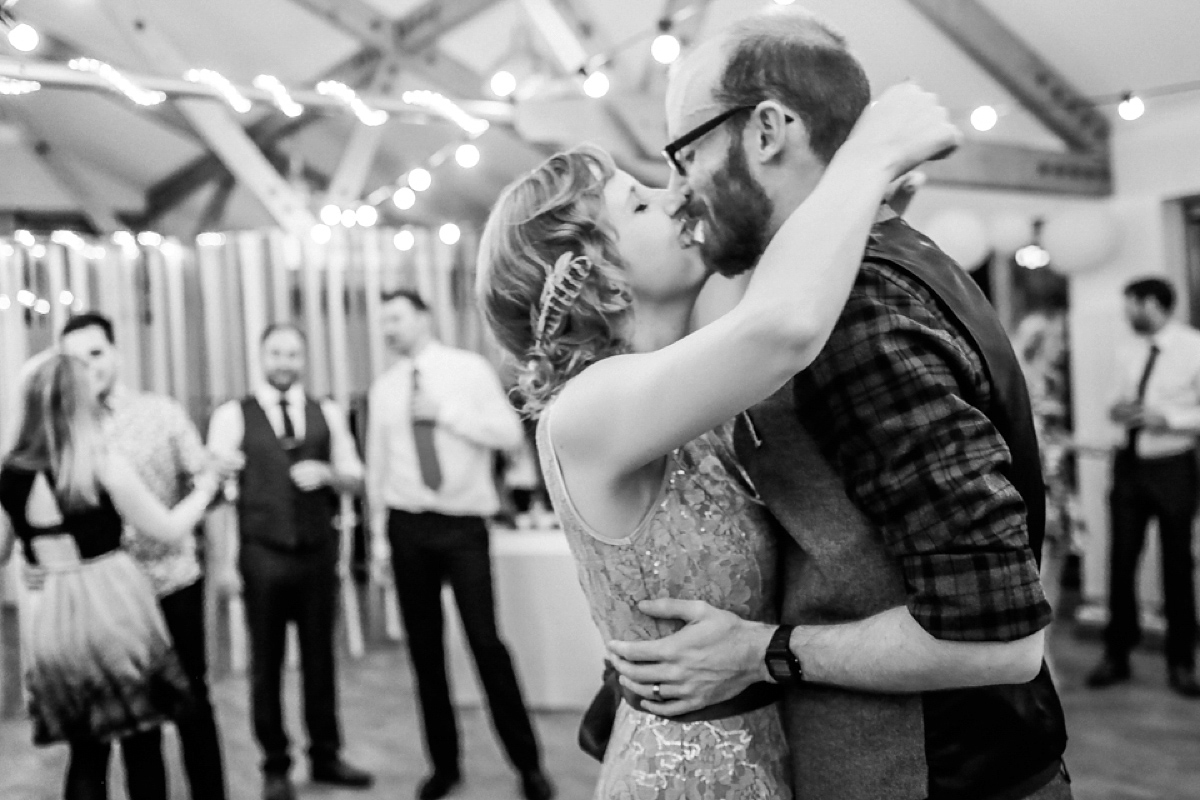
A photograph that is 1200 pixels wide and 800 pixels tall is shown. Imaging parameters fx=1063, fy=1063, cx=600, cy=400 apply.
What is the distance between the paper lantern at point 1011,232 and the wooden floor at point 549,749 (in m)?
2.27

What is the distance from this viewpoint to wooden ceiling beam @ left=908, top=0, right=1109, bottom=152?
212 inches

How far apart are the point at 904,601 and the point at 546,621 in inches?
139

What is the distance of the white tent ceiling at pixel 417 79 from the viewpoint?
209 inches

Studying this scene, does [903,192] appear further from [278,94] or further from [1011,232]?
[1011,232]

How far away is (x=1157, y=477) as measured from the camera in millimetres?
4398

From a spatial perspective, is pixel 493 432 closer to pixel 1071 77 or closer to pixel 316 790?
pixel 316 790

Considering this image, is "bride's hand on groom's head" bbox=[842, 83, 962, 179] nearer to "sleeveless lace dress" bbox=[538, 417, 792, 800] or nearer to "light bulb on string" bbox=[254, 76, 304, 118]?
"sleeveless lace dress" bbox=[538, 417, 792, 800]

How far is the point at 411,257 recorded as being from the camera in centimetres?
604

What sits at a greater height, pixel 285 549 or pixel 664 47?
pixel 664 47

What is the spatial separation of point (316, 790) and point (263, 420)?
1285 millimetres

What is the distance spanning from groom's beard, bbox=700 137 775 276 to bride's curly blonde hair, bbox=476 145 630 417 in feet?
0.78

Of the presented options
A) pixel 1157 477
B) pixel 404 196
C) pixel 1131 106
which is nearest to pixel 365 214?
pixel 404 196

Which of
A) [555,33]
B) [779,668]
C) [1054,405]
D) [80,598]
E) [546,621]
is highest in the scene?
[555,33]

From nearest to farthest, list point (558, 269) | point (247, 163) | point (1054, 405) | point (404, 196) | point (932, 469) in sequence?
point (932, 469) → point (558, 269) → point (1054, 405) → point (247, 163) → point (404, 196)
